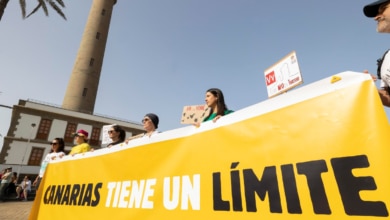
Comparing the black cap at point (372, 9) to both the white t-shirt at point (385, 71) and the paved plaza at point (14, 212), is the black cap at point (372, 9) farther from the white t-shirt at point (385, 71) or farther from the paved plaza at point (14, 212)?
the paved plaza at point (14, 212)

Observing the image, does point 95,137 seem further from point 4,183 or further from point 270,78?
point 270,78

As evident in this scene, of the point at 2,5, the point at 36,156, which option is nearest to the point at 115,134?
the point at 2,5

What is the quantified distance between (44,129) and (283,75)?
1090 inches

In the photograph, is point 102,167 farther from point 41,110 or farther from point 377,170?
point 41,110

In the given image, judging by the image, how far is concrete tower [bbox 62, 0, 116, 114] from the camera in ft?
90.6

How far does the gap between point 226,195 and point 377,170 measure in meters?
0.86

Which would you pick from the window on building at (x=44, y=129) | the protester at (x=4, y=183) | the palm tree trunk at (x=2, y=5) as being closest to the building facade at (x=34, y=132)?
the window on building at (x=44, y=129)

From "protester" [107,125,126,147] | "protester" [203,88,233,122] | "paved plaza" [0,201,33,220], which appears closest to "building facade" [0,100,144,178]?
"paved plaza" [0,201,33,220]

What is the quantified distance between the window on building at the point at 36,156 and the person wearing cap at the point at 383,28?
28.6 m

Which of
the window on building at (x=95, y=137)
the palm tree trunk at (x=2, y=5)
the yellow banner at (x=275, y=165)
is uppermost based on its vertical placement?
the palm tree trunk at (x=2, y=5)

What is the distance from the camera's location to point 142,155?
2334 millimetres

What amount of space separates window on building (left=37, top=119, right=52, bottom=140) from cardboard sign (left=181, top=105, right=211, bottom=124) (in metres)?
24.2

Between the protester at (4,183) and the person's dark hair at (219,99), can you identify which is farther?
the protester at (4,183)

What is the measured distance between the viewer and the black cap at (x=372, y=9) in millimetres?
1523
